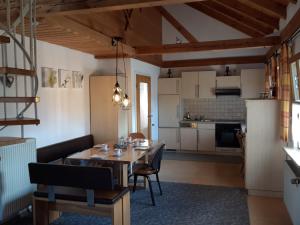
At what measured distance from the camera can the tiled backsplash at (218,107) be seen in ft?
24.4

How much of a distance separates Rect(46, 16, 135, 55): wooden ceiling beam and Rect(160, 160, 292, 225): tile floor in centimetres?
270

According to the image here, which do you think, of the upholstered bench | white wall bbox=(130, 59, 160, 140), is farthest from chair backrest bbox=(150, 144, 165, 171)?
white wall bbox=(130, 59, 160, 140)

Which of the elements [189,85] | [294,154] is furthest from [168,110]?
[294,154]

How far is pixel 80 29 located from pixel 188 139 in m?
4.53

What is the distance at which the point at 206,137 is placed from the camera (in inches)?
286

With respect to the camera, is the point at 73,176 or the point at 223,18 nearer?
the point at 73,176

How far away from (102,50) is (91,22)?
0.92m

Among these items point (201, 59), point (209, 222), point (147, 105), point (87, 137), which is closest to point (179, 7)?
point (201, 59)

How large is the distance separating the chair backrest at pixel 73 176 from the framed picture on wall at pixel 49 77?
5.88 feet

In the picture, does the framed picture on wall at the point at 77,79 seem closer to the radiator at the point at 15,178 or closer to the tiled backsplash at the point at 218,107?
the radiator at the point at 15,178

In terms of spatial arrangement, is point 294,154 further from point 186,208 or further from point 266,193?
point 186,208

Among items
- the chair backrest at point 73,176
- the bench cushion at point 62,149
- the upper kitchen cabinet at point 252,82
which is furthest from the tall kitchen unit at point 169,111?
the chair backrest at point 73,176

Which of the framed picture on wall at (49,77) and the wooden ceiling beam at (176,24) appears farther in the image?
the wooden ceiling beam at (176,24)

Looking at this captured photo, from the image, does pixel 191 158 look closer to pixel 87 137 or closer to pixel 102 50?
pixel 87 137
